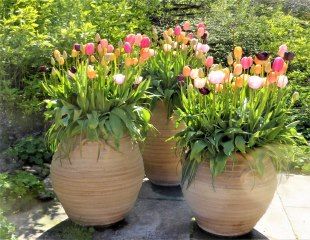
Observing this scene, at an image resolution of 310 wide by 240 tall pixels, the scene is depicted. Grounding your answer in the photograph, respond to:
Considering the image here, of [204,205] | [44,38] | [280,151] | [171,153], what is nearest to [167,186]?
[171,153]

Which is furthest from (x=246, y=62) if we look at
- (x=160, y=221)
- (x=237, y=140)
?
(x=160, y=221)

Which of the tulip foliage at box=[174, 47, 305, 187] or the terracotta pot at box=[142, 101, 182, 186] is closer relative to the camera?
the tulip foliage at box=[174, 47, 305, 187]

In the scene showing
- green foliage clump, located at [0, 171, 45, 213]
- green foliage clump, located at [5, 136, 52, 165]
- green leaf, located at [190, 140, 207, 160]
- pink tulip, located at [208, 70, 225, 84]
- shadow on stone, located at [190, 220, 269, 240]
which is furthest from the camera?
green foliage clump, located at [5, 136, 52, 165]

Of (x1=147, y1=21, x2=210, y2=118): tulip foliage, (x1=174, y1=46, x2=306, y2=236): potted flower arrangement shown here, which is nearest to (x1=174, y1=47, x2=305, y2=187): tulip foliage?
(x1=174, y1=46, x2=306, y2=236): potted flower arrangement

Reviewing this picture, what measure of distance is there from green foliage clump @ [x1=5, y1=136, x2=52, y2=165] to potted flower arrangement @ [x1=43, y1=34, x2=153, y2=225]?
1442 mm

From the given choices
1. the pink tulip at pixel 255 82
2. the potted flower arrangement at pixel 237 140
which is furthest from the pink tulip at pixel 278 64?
the pink tulip at pixel 255 82

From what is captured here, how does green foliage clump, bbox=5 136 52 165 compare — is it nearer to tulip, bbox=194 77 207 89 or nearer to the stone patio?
the stone patio

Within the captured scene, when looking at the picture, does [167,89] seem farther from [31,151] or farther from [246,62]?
[31,151]

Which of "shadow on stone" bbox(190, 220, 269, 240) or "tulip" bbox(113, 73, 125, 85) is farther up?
"tulip" bbox(113, 73, 125, 85)

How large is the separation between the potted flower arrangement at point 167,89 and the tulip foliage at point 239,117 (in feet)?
2.23

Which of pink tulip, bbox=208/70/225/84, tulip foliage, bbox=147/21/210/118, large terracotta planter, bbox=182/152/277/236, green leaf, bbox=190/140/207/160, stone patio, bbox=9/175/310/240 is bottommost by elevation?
stone patio, bbox=9/175/310/240

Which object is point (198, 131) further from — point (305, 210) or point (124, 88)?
point (305, 210)

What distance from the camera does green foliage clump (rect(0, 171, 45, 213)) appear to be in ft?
13.7

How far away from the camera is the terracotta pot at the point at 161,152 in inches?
173
